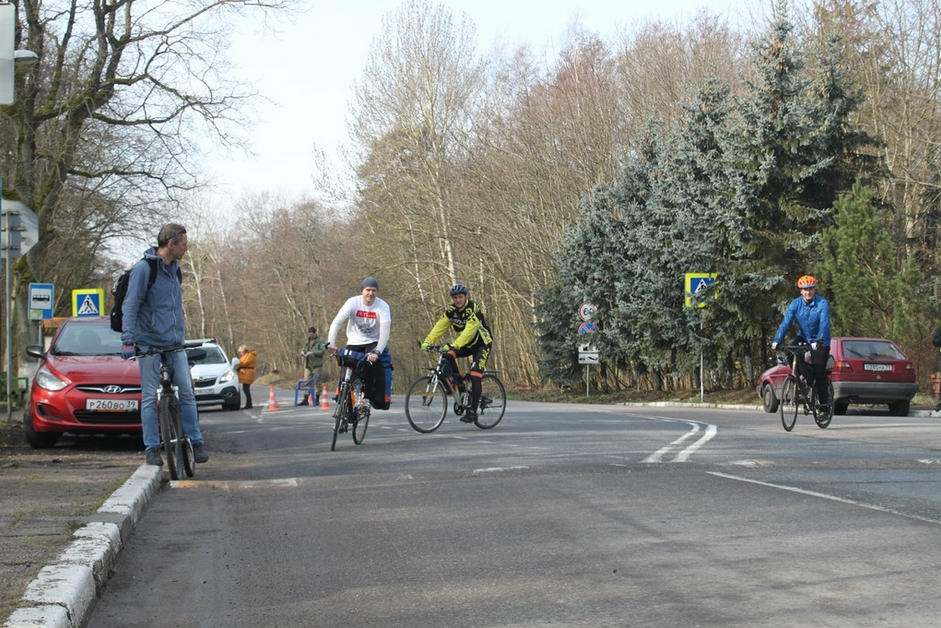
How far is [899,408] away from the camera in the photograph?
24.7 m

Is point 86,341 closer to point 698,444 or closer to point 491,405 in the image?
point 491,405

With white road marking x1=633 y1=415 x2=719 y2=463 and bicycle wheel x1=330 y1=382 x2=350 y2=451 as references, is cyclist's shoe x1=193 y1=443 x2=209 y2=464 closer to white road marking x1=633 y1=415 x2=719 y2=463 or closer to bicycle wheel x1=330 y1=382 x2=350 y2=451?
bicycle wheel x1=330 y1=382 x2=350 y2=451

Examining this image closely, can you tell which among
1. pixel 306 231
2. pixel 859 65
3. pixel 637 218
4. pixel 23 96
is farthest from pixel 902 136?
pixel 306 231

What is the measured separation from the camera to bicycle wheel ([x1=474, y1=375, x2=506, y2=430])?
56.3 feet

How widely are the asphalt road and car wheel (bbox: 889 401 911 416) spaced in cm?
1234

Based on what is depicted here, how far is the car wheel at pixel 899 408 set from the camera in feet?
80.4

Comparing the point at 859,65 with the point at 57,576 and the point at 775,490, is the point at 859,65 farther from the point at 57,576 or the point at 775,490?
the point at 57,576

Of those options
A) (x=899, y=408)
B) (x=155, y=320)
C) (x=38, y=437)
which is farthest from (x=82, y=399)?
(x=899, y=408)

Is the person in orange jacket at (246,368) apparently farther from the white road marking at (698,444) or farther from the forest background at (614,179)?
the white road marking at (698,444)

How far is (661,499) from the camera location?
871cm

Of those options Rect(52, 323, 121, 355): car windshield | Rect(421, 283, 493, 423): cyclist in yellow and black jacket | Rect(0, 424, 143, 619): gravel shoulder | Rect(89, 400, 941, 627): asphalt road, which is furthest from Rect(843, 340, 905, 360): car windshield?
Rect(52, 323, 121, 355): car windshield

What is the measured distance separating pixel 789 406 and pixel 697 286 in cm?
1572

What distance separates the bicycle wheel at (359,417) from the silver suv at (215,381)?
50.8 ft

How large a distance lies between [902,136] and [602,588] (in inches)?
1361
